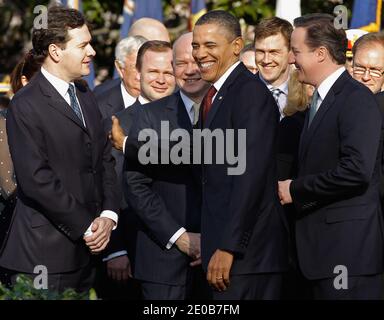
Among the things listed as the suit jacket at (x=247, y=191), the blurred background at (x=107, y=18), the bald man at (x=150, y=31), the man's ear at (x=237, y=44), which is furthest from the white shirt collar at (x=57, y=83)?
the blurred background at (x=107, y=18)

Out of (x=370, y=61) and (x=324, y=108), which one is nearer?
(x=324, y=108)

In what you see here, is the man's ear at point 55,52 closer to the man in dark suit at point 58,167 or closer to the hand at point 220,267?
the man in dark suit at point 58,167

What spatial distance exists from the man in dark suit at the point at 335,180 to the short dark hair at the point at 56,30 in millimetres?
1340

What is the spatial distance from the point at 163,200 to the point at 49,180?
0.88 m

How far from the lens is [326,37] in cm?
629

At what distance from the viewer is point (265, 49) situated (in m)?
8.13

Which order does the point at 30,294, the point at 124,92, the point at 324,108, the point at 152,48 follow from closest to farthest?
1. the point at 30,294
2. the point at 324,108
3. the point at 152,48
4. the point at 124,92

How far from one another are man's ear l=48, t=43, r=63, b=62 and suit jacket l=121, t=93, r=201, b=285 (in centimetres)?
71

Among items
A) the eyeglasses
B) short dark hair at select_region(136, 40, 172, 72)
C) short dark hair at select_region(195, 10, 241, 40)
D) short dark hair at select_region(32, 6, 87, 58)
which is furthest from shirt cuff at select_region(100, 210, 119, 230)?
the eyeglasses

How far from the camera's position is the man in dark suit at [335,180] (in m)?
6.02

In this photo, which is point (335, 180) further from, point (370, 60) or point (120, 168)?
point (120, 168)

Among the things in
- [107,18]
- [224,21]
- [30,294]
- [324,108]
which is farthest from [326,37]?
[107,18]

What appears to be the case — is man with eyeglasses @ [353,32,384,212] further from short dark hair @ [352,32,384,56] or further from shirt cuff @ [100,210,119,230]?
shirt cuff @ [100,210,119,230]
